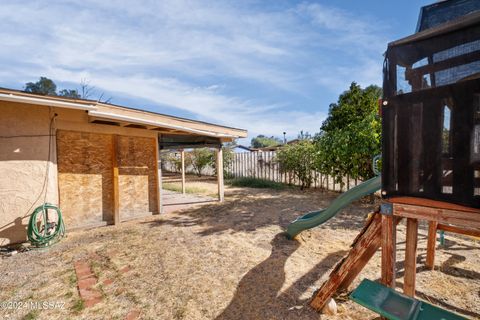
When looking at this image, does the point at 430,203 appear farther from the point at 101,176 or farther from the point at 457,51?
the point at 101,176

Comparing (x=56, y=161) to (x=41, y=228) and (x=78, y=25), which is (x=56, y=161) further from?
(x=78, y=25)

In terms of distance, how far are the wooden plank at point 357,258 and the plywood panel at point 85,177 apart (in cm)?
519

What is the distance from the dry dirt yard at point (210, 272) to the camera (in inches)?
92.1

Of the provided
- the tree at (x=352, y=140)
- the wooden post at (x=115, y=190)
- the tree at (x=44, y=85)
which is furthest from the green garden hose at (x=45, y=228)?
the tree at (x=44, y=85)

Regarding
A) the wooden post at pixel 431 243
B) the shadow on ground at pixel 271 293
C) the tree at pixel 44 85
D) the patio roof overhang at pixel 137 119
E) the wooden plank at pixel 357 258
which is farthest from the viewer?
the tree at pixel 44 85

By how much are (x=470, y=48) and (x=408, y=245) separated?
147 centimetres

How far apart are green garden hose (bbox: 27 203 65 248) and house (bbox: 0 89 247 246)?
9.2 inches

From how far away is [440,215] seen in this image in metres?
1.53

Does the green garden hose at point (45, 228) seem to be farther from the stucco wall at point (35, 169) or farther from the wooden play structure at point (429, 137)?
the wooden play structure at point (429, 137)

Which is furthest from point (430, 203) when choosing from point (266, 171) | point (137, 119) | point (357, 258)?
point (266, 171)

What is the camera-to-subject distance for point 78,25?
5902 millimetres

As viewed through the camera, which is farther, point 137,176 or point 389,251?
point 137,176

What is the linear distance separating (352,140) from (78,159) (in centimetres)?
761

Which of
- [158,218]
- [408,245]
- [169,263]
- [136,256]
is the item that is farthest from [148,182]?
[408,245]
